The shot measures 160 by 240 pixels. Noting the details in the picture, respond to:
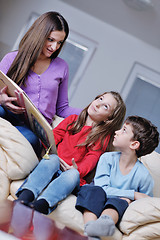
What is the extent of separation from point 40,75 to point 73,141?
1.46ft

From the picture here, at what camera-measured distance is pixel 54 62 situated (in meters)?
1.89

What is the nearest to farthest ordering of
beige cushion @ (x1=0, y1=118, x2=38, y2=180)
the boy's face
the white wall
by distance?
beige cushion @ (x1=0, y1=118, x2=38, y2=180) → the boy's face → the white wall

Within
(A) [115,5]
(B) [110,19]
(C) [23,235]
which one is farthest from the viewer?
(B) [110,19]

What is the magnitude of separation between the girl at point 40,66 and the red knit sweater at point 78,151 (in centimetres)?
15

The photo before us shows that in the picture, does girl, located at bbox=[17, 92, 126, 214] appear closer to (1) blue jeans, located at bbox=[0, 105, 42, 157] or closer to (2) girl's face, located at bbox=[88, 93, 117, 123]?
(2) girl's face, located at bbox=[88, 93, 117, 123]

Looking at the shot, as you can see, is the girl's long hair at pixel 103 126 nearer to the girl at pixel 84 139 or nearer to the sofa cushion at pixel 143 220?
the girl at pixel 84 139

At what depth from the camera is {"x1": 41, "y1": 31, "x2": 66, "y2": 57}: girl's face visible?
1.73 m

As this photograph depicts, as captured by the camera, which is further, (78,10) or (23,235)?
(78,10)

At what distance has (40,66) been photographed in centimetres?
184

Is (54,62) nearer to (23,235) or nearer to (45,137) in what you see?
(45,137)

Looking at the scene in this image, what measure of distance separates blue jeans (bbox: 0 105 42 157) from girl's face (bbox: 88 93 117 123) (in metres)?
0.36

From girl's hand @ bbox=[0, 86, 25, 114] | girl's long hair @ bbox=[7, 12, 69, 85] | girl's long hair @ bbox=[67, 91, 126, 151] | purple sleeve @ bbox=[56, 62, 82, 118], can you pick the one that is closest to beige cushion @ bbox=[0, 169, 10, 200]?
girl's hand @ bbox=[0, 86, 25, 114]

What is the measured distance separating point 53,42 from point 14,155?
0.73m

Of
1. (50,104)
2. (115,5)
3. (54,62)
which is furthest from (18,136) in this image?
(115,5)
